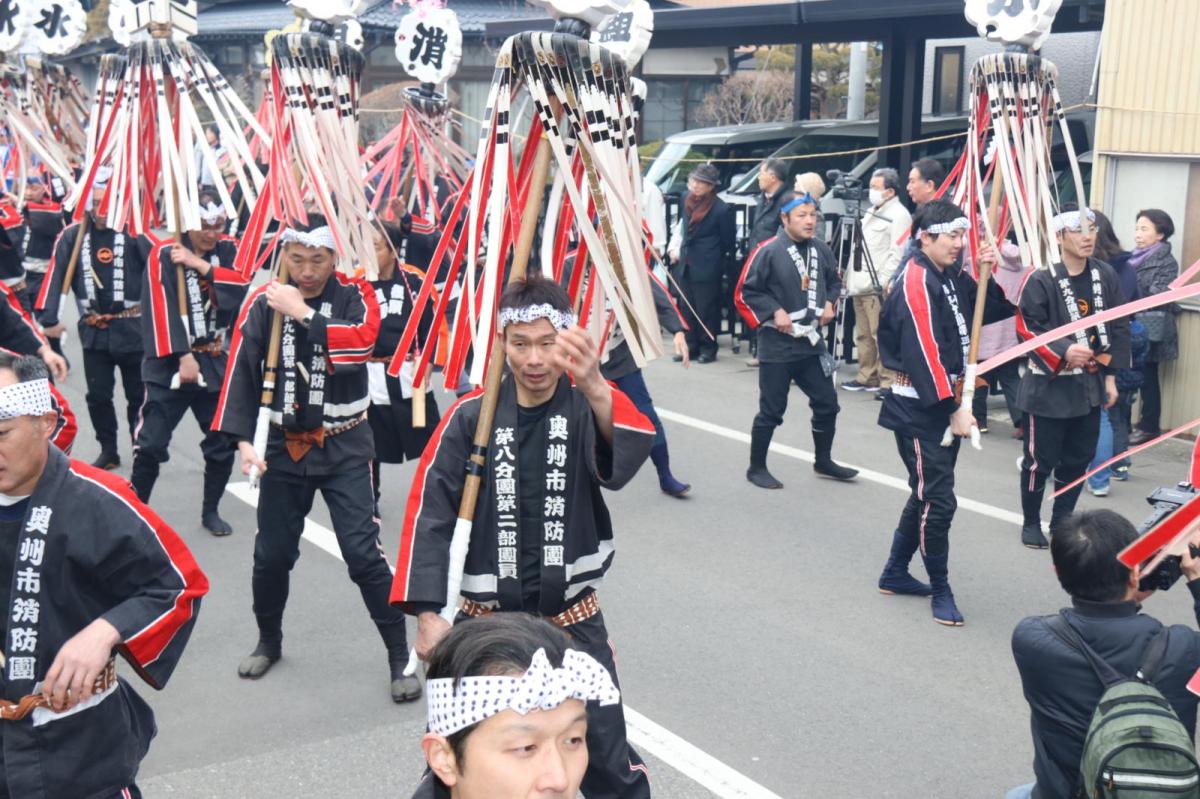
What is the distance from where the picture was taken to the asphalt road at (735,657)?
15.0ft

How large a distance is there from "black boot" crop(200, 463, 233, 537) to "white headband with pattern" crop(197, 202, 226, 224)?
1267mm

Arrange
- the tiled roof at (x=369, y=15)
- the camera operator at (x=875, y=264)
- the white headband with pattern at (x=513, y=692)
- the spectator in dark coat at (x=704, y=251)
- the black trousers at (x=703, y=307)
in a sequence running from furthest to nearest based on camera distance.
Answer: the tiled roof at (x=369, y=15) < the black trousers at (x=703, y=307) < the spectator in dark coat at (x=704, y=251) < the camera operator at (x=875, y=264) < the white headband with pattern at (x=513, y=692)

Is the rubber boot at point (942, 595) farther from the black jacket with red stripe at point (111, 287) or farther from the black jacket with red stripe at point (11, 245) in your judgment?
the black jacket with red stripe at point (11, 245)

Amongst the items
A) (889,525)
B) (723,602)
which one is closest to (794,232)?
(889,525)

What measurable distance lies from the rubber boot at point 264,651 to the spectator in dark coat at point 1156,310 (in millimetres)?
5468

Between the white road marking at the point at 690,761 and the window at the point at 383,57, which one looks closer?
the white road marking at the point at 690,761

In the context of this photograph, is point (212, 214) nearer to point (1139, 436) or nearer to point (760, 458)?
point (760, 458)

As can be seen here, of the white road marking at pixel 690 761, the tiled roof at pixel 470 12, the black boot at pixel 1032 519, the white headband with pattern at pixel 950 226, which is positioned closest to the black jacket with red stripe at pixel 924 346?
the white headband with pattern at pixel 950 226

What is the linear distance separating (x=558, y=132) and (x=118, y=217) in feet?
12.9

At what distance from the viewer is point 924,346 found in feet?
19.5

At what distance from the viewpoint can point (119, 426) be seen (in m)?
9.73

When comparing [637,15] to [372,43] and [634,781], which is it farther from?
[372,43]

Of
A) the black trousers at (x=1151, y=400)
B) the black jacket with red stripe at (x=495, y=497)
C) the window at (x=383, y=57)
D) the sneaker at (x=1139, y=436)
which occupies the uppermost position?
the window at (x=383, y=57)

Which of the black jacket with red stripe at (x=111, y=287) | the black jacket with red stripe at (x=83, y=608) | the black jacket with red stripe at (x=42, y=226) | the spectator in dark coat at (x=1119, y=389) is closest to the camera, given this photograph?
the black jacket with red stripe at (x=83, y=608)
